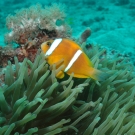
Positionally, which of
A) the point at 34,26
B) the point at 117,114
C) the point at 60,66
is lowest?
the point at 117,114

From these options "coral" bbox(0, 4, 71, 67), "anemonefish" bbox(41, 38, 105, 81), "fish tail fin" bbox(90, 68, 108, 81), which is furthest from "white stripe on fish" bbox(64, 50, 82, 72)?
"coral" bbox(0, 4, 71, 67)

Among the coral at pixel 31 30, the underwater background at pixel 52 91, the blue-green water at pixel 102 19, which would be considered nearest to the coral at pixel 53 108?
the underwater background at pixel 52 91

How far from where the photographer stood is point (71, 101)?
1534 millimetres

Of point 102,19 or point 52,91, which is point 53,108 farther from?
point 102,19

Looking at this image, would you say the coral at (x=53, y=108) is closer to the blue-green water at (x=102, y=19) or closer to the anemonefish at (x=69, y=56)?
the anemonefish at (x=69, y=56)

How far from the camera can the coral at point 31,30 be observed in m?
2.63

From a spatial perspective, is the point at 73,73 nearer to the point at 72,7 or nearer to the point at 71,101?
the point at 71,101

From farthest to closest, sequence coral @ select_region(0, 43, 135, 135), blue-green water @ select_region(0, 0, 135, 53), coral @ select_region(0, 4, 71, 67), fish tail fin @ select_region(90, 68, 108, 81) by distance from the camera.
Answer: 1. blue-green water @ select_region(0, 0, 135, 53)
2. coral @ select_region(0, 4, 71, 67)
3. fish tail fin @ select_region(90, 68, 108, 81)
4. coral @ select_region(0, 43, 135, 135)

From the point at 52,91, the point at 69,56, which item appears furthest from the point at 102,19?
the point at 52,91

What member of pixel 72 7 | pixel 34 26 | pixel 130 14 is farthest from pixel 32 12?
pixel 72 7

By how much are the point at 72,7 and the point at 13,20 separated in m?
7.29

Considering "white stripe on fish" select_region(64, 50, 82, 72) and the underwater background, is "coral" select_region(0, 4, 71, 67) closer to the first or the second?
the underwater background

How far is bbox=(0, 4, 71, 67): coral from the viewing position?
8.64 feet

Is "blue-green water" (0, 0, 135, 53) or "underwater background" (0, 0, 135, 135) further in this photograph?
"blue-green water" (0, 0, 135, 53)
